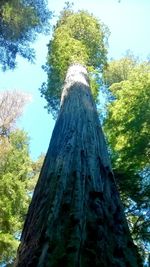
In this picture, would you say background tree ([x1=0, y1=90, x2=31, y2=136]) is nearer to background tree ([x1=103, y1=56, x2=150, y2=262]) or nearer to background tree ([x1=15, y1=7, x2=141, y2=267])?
background tree ([x1=103, y1=56, x2=150, y2=262])

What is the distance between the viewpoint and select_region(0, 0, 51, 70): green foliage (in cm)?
1495

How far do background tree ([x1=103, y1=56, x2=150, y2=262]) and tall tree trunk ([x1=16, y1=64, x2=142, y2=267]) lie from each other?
5.14 meters

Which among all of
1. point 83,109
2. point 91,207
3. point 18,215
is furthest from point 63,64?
point 91,207

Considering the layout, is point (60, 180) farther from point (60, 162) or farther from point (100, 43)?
point (100, 43)

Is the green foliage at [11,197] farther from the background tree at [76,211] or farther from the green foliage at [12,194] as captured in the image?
the background tree at [76,211]

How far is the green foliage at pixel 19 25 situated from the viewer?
1495cm

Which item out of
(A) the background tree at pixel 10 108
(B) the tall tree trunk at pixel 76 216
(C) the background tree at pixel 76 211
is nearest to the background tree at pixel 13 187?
(A) the background tree at pixel 10 108

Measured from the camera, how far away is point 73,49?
14.8 meters

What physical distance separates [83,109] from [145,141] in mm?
5351

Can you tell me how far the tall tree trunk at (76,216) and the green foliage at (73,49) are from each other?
35.0ft

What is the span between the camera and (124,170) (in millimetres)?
10250

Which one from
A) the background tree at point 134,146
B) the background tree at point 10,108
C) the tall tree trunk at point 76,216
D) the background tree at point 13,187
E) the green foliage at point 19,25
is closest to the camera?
the tall tree trunk at point 76,216

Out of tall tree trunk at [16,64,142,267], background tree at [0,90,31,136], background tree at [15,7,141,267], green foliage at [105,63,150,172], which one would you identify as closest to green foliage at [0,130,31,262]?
green foliage at [105,63,150,172]

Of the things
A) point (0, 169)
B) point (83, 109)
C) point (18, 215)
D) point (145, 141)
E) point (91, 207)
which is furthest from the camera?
point (0, 169)
